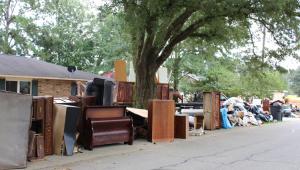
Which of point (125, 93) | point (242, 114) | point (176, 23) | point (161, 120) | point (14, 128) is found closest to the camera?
point (14, 128)

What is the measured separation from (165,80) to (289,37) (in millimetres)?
Answer: 8177

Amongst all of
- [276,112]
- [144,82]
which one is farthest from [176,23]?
[276,112]

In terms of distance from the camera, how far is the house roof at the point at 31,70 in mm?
24234

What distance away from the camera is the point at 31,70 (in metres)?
25.9

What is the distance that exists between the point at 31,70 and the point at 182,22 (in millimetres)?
10343

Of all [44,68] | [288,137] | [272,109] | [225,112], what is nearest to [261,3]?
[288,137]

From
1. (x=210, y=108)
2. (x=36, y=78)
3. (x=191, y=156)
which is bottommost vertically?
(x=191, y=156)

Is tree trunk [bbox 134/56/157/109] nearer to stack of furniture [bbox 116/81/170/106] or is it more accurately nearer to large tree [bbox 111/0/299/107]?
large tree [bbox 111/0/299/107]

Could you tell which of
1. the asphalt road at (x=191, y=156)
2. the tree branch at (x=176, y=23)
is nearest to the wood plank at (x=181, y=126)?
the asphalt road at (x=191, y=156)

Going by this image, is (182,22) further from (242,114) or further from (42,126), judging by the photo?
(242,114)

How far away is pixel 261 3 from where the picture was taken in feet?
53.9

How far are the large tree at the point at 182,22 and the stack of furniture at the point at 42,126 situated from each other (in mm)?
5187

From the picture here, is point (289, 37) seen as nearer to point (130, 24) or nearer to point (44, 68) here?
point (130, 24)

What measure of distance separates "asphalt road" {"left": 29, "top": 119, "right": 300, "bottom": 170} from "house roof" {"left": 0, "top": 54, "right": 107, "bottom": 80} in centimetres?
1063
